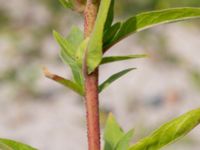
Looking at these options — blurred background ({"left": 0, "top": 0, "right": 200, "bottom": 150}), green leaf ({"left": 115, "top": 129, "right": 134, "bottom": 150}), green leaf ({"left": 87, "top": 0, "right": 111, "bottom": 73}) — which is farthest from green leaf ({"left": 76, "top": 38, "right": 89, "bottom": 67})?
blurred background ({"left": 0, "top": 0, "right": 200, "bottom": 150})

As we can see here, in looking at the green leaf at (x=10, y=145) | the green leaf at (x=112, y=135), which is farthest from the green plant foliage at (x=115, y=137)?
the green leaf at (x=10, y=145)

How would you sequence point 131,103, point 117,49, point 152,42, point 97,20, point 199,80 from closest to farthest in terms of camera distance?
point 97,20 < point 199,80 < point 131,103 < point 152,42 < point 117,49

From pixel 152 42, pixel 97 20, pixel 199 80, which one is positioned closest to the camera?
pixel 97 20

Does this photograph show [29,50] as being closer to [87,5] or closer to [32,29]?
[32,29]

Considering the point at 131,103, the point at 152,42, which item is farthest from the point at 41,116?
the point at 152,42

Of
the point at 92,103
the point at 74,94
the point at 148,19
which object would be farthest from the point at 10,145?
the point at 74,94

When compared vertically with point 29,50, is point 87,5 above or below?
below

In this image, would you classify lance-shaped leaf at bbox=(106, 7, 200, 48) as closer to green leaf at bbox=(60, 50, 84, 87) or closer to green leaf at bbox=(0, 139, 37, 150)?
green leaf at bbox=(60, 50, 84, 87)
